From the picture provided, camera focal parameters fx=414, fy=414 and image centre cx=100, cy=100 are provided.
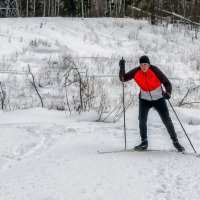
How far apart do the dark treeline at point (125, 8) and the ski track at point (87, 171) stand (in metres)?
19.8

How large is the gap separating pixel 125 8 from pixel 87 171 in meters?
40.9

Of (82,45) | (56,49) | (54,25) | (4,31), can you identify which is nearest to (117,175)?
(56,49)

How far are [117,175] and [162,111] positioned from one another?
1.45 meters

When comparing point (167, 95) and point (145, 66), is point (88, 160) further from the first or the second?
point (145, 66)

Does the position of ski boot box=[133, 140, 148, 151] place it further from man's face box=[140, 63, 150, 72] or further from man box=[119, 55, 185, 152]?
man's face box=[140, 63, 150, 72]

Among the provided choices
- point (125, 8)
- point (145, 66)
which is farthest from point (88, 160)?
point (125, 8)

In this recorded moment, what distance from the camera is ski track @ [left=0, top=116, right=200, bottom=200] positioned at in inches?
178

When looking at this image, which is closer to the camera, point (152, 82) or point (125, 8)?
point (152, 82)

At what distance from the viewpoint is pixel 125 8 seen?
44531 mm

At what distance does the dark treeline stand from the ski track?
65.0 ft

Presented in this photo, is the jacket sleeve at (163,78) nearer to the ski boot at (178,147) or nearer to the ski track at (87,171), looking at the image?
the ski boot at (178,147)

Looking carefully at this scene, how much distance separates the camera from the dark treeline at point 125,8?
29.0 m

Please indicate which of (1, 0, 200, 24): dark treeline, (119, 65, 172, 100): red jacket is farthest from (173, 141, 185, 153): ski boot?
(1, 0, 200, 24): dark treeline

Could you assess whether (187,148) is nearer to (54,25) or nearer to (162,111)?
(162,111)
